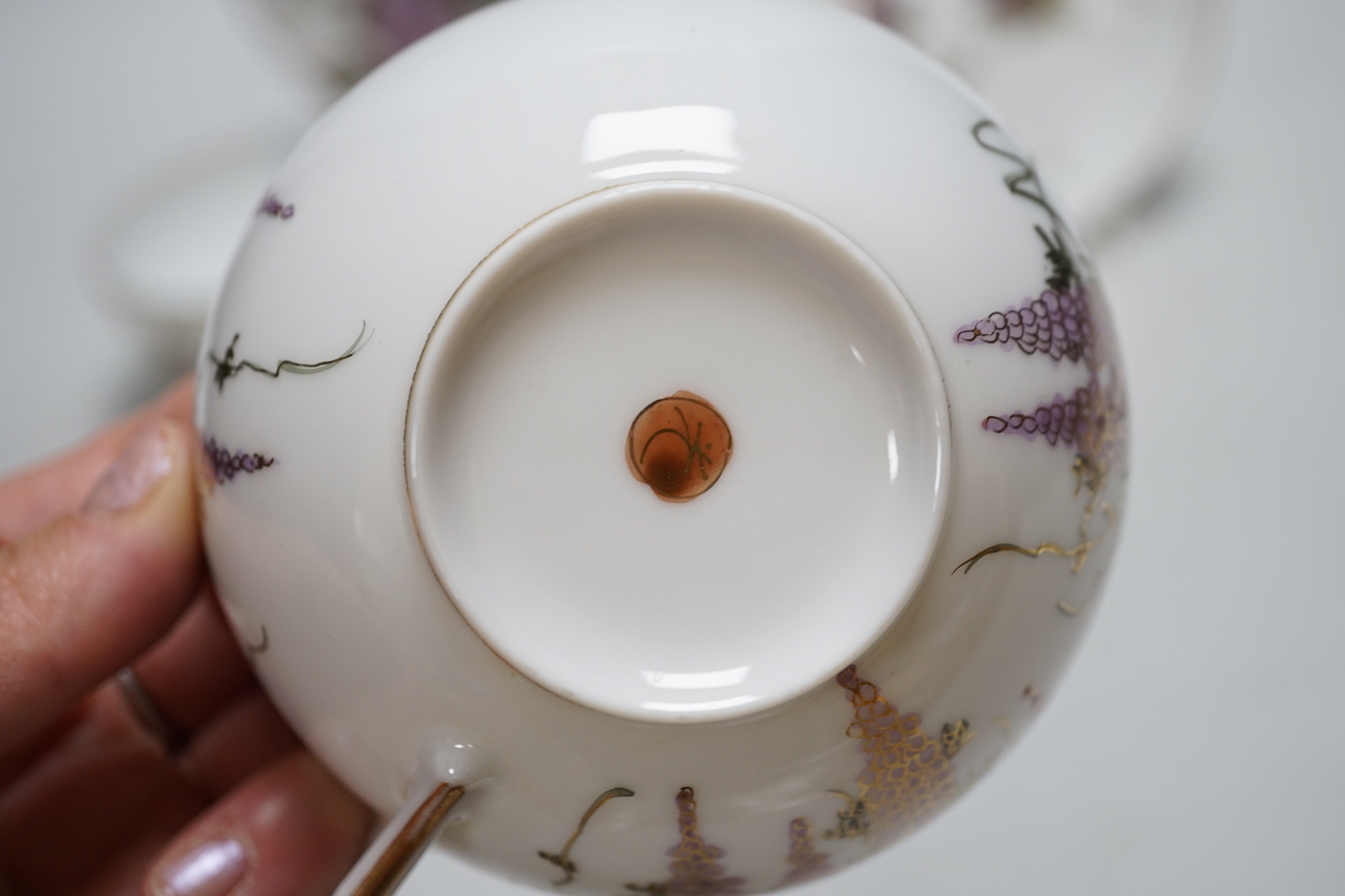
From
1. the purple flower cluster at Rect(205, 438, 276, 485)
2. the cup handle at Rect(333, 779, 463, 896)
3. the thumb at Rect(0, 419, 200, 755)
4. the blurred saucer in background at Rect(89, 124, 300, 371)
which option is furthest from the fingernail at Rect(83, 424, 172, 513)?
the blurred saucer in background at Rect(89, 124, 300, 371)

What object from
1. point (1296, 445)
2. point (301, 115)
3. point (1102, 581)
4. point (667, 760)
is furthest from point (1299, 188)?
point (301, 115)

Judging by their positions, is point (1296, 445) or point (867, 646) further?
point (1296, 445)

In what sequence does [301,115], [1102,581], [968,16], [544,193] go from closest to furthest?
[544,193] < [1102,581] < [968,16] < [301,115]

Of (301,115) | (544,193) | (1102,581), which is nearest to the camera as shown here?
(544,193)

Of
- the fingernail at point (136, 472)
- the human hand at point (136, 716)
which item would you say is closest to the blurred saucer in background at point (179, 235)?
the human hand at point (136, 716)

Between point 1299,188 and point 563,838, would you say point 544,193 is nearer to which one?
point 563,838

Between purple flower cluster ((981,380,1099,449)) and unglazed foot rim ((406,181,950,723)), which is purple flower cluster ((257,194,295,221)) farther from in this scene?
purple flower cluster ((981,380,1099,449))

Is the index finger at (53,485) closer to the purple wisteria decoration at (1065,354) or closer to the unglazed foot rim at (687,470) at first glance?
the unglazed foot rim at (687,470)

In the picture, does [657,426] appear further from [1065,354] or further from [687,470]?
[1065,354]
